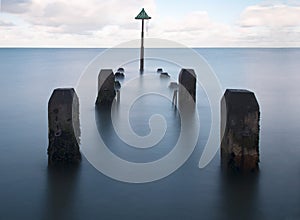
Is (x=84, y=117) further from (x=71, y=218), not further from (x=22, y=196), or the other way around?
(x=71, y=218)

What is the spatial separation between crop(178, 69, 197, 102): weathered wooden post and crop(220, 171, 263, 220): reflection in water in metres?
5.29

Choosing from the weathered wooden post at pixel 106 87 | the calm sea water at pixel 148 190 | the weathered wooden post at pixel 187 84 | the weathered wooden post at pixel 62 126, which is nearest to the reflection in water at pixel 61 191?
the calm sea water at pixel 148 190

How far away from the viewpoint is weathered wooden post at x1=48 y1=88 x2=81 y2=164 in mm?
5680

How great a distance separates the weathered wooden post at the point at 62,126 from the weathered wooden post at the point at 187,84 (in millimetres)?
5336

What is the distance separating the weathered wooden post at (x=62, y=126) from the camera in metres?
5.68

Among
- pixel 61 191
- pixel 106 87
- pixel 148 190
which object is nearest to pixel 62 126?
pixel 61 191

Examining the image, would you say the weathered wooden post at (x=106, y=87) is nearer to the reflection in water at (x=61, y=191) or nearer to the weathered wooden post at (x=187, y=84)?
the weathered wooden post at (x=187, y=84)

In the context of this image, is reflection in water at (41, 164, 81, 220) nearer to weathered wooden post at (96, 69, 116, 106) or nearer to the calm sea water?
the calm sea water

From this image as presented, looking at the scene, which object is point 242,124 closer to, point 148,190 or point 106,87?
point 148,190

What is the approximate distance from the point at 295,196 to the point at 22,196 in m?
3.26

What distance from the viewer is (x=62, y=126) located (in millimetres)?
5758

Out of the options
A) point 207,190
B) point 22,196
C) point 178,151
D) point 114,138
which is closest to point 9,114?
point 114,138

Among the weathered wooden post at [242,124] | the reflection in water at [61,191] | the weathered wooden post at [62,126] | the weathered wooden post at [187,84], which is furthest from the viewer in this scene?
the weathered wooden post at [187,84]

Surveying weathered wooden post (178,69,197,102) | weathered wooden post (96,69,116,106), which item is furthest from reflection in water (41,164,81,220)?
weathered wooden post (178,69,197,102)
